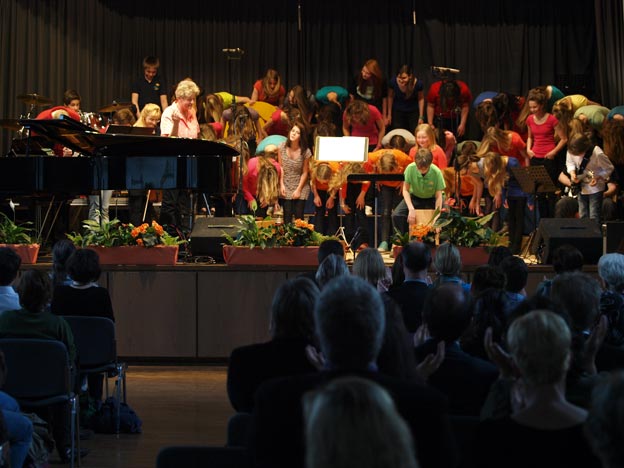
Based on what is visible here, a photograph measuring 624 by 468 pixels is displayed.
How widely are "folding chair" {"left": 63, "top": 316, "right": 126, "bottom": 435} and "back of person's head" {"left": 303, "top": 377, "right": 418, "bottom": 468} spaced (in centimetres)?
396

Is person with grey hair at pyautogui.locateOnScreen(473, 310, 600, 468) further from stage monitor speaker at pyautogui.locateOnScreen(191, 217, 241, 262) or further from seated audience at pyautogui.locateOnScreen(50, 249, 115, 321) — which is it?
stage monitor speaker at pyautogui.locateOnScreen(191, 217, 241, 262)

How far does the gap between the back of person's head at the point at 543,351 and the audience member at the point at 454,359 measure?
3.30 ft

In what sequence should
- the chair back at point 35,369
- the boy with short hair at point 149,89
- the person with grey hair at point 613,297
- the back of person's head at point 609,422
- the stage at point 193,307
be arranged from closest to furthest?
the back of person's head at point 609,422 < the person with grey hair at point 613,297 < the chair back at point 35,369 < the stage at point 193,307 < the boy with short hair at point 149,89

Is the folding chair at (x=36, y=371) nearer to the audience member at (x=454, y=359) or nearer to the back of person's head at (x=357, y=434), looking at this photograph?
the audience member at (x=454, y=359)

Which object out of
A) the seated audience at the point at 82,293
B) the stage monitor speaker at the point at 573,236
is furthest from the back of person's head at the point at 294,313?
the stage monitor speaker at the point at 573,236

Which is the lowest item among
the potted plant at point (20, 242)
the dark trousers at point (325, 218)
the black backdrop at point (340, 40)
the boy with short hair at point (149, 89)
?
the potted plant at point (20, 242)

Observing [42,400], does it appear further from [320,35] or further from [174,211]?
[320,35]

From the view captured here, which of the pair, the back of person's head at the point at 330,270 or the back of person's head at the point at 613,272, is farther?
the back of person's head at the point at 330,270

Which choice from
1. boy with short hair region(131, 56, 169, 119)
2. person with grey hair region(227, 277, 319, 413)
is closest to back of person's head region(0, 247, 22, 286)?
person with grey hair region(227, 277, 319, 413)

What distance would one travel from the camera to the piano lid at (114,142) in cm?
864

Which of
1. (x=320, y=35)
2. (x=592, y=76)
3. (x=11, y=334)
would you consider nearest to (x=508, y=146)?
(x=592, y=76)

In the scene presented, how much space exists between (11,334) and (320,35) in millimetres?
12518

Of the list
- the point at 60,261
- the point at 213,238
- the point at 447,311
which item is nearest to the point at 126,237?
the point at 213,238

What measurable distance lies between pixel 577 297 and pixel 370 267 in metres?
1.82
